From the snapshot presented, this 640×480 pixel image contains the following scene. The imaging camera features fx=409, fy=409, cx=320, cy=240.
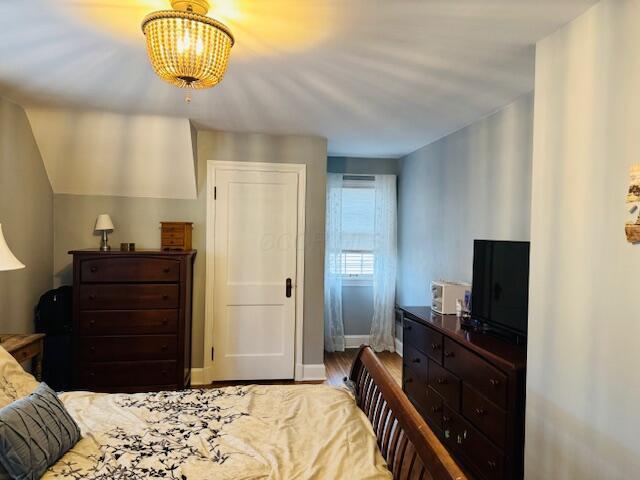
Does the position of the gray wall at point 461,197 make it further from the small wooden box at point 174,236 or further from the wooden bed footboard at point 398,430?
the small wooden box at point 174,236

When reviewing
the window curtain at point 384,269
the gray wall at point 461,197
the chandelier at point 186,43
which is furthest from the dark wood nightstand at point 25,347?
Answer: the window curtain at point 384,269

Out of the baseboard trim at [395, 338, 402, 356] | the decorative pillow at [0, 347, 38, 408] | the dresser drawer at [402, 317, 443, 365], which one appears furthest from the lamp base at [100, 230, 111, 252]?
the baseboard trim at [395, 338, 402, 356]

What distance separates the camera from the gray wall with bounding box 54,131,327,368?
12.7ft

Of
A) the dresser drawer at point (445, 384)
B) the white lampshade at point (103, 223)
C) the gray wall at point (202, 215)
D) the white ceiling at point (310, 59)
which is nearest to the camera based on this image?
the white ceiling at point (310, 59)

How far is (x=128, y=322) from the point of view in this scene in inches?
137

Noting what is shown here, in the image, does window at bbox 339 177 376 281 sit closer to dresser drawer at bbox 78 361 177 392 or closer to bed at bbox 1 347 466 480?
dresser drawer at bbox 78 361 177 392

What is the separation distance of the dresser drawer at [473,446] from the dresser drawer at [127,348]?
2286mm

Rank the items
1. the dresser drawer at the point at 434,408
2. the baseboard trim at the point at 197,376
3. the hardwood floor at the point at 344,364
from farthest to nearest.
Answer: the hardwood floor at the point at 344,364, the baseboard trim at the point at 197,376, the dresser drawer at the point at 434,408

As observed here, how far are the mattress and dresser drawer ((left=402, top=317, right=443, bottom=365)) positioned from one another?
1034 millimetres

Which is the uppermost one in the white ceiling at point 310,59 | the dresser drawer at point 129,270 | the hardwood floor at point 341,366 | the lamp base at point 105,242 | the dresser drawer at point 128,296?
the white ceiling at point 310,59

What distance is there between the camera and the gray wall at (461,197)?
2888 millimetres

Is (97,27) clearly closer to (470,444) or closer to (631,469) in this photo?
(631,469)

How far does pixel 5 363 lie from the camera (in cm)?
190

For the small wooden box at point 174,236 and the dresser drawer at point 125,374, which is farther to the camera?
the small wooden box at point 174,236
